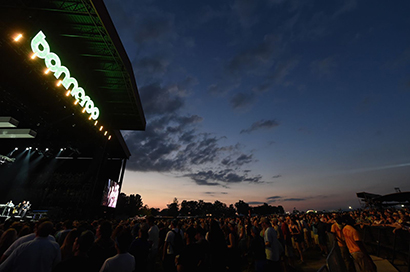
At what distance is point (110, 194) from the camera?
61.0ft

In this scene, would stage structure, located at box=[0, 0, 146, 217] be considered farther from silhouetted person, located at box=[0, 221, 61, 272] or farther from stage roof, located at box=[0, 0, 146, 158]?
silhouetted person, located at box=[0, 221, 61, 272]

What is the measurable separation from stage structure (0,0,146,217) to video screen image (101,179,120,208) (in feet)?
1.67

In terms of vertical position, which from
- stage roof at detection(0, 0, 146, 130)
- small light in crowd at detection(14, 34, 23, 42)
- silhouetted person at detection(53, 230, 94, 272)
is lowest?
silhouetted person at detection(53, 230, 94, 272)

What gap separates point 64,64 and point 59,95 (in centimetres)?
280

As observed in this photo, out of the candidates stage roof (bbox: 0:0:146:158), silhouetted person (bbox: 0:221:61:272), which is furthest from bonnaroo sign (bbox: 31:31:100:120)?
silhouetted person (bbox: 0:221:61:272)

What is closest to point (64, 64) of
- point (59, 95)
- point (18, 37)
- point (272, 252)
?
point (59, 95)

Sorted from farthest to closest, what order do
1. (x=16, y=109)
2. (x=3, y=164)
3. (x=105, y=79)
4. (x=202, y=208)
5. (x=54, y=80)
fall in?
(x=202, y=208), (x=3, y=164), (x=105, y=79), (x=16, y=109), (x=54, y=80)

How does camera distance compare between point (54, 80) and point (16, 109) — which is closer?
point (54, 80)

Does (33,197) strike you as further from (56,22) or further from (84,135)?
(56,22)

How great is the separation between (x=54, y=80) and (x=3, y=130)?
748cm

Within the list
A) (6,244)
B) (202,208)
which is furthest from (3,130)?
(202,208)

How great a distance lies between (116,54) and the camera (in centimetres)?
1113

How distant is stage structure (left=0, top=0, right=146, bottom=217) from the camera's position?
753cm

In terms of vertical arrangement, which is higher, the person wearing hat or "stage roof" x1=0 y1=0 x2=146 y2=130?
"stage roof" x1=0 y1=0 x2=146 y2=130
